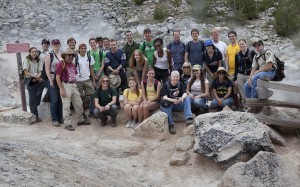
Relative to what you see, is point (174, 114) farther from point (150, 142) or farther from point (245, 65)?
point (245, 65)

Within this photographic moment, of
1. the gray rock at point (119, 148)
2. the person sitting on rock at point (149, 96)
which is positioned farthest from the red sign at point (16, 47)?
the gray rock at point (119, 148)

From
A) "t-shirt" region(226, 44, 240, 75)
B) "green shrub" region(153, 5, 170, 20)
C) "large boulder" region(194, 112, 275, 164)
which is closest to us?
"large boulder" region(194, 112, 275, 164)

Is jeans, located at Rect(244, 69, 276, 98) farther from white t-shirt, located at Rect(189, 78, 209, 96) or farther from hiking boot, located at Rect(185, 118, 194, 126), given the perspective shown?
hiking boot, located at Rect(185, 118, 194, 126)

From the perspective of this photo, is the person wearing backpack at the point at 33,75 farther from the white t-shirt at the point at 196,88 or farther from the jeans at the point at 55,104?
the white t-shirt at the point at 196,88

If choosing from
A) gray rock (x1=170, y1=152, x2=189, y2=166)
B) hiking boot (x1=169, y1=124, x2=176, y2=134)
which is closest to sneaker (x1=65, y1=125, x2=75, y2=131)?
hiking boot (x1=169, y1=124, x2=176, y2=134)

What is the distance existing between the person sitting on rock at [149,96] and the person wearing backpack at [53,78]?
1.87 m

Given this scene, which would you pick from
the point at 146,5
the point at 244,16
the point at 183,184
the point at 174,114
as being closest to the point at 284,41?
the point at 244,16

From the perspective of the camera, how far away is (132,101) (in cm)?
859

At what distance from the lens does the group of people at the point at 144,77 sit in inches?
323

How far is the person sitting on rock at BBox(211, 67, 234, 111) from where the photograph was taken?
8312 millimetres

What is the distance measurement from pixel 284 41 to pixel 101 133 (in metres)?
9.25

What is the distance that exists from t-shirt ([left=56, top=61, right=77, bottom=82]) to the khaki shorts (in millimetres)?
479

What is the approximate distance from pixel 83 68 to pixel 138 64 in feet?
4.07

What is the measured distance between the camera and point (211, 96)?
8539mm
